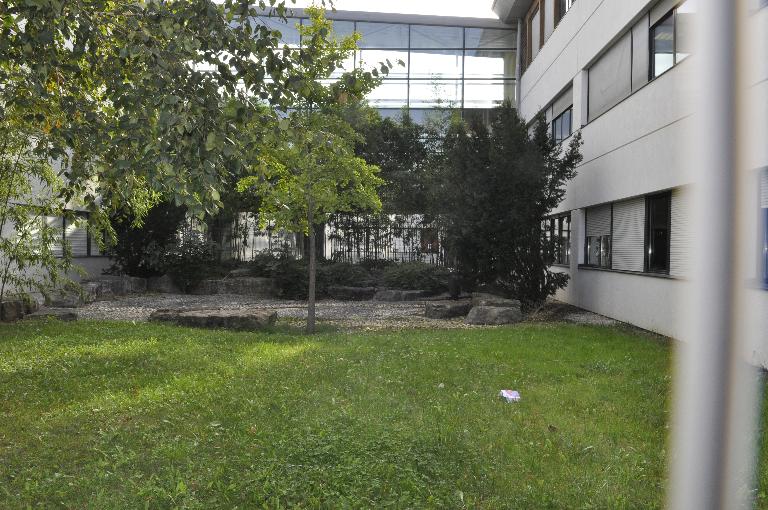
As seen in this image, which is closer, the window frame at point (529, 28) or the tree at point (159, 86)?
the tree at point (159, 86)

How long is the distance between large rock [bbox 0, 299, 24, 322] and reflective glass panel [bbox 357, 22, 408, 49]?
59.7ft

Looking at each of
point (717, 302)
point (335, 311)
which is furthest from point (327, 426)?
point (335, 311)

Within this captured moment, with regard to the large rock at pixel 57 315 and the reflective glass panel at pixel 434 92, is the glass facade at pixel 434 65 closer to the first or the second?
the reflective glass panel at pixel 434 92

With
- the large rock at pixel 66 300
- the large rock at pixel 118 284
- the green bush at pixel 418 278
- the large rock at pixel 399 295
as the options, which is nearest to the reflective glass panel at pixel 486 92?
the green bush at pixel 418 278

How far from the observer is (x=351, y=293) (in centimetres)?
1739

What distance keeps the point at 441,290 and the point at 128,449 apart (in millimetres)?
13441

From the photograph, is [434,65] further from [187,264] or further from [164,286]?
A: [164,286]

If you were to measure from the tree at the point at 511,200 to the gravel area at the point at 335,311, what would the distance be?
3.07 feet

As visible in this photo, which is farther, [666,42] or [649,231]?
[649,231]

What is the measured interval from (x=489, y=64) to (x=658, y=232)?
1634cm

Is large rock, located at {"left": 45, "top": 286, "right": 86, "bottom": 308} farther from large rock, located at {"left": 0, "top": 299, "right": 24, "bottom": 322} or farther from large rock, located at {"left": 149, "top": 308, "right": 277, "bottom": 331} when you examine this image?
large rock, located at {"left": 149, "top": 308, "right": 277, "bottom": 331}

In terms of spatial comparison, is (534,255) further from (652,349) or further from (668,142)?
(652,349)

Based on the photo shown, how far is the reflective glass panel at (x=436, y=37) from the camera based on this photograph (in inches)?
1027

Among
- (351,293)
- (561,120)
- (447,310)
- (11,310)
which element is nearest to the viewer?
(11,310)
